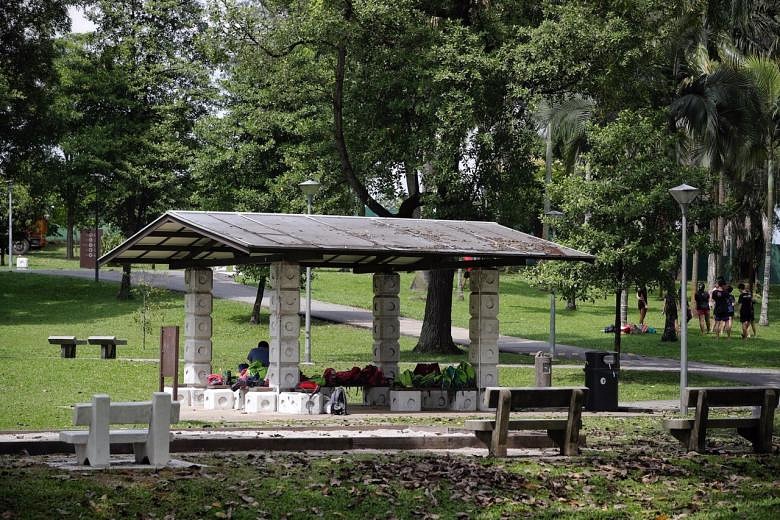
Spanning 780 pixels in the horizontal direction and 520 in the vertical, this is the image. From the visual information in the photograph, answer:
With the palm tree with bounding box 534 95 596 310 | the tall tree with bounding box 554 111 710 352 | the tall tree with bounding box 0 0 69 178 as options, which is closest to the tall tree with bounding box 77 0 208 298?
the tall tree with bounding box 0 0 69 178

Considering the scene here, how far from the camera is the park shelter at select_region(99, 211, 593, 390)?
64.0ft

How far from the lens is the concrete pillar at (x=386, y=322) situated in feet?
75.3

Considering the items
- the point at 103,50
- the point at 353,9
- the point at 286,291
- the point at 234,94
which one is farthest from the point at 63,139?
the point at 286,291

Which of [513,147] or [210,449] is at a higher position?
[513,147]

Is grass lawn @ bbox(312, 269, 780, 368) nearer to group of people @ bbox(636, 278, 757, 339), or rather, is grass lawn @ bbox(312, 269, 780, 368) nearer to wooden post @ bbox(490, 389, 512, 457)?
group of people @ bbox(636, 278, 757, 339)

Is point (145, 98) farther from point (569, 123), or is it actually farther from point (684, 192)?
point (684, 192)

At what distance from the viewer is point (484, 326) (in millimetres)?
21812

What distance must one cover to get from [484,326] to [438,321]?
1302cm

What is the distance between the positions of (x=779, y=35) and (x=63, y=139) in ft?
90.8

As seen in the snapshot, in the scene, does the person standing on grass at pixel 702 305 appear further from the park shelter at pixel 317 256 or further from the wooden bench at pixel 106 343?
the wooden bench at pixel 106 343

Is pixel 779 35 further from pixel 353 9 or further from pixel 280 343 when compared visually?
pixel 280 343

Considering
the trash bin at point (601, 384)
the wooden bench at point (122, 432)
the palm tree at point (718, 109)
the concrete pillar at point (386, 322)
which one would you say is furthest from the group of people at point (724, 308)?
the wooden bench at point (122, 432)

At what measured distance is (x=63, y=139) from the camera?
161 ft

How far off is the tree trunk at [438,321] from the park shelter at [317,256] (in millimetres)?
11463
